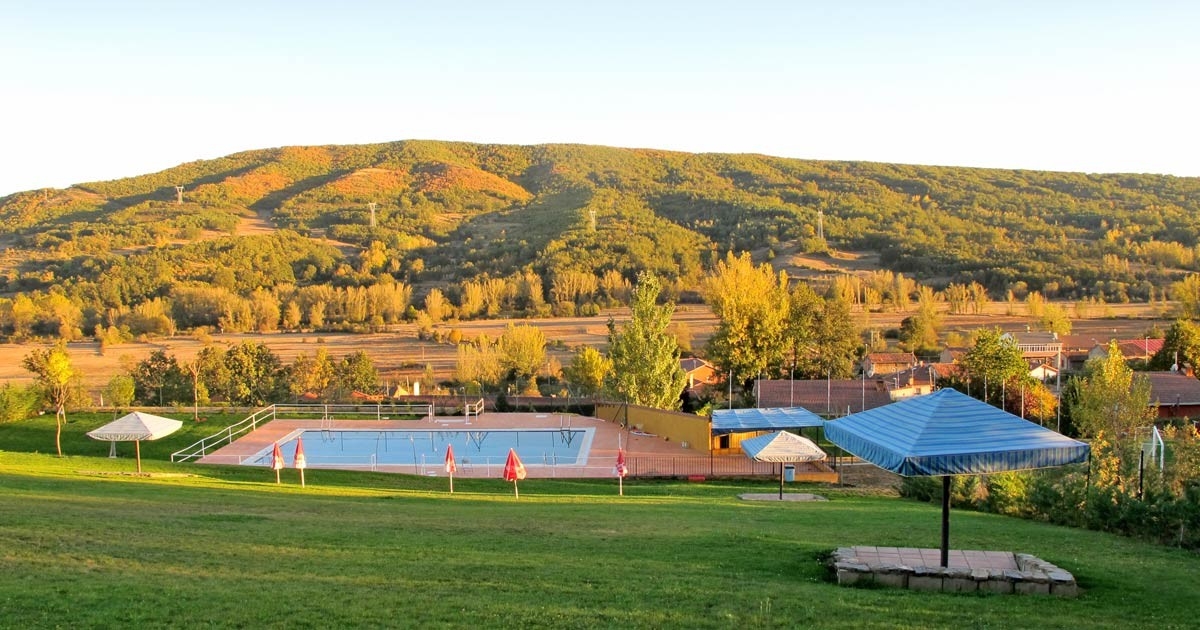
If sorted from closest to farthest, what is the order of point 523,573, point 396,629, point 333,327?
point 396,629, point 523,573, point 333,327

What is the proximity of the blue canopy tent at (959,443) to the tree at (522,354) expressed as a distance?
36.2m

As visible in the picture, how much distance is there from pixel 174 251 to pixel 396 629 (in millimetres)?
96330

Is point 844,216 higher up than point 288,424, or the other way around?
point 844,216

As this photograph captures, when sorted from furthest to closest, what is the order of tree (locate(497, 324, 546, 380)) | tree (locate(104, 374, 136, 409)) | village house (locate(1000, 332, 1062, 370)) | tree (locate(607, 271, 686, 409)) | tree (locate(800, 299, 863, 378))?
village house (locate(1000, 332, 1062, 370)), tree (locate(497, 324, 546, 380)), tree (locate(800, 299, 863, 378)), tree (locate(104, 374, 136, 409)), tree (locate(607, 271, 686, 409))

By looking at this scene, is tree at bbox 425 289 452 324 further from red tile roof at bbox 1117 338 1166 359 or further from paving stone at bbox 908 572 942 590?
paving stone at bbox 908 572 942 590

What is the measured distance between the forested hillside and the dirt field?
189 inches

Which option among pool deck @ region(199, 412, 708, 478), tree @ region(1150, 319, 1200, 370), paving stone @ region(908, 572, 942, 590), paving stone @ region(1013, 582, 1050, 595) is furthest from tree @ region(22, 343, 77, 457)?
tree @ region(1150, 319, 1200, 370)

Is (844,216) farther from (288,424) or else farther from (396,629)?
(396,629)

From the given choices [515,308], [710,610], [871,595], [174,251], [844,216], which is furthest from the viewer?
[844,216]

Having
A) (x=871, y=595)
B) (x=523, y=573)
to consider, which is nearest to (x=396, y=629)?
(x=523, y=573)

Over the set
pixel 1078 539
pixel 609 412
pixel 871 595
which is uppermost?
pixel 871 595

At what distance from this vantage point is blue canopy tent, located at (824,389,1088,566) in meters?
7.00

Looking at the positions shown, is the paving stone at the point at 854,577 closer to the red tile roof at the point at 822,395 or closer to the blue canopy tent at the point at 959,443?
the blue canopy tent at the point at 959,443

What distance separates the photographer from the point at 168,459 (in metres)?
23.0
